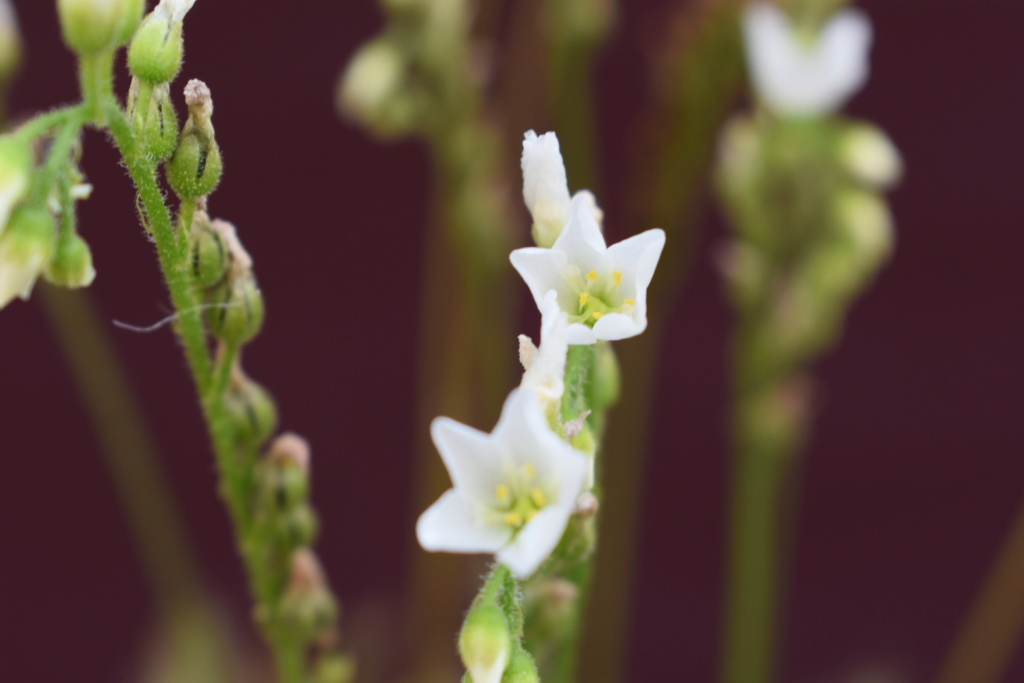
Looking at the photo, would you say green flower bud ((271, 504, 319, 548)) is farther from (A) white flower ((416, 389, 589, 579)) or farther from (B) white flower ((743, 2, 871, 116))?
(B) white flower ((743, 2, 871, 116))

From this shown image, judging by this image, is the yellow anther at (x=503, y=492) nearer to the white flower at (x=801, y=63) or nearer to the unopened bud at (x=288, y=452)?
the unopened bud at (x=288, y=452)

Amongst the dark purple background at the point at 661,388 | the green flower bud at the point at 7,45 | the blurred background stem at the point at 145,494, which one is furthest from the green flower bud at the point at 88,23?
the dark purple background at the point at 661,388

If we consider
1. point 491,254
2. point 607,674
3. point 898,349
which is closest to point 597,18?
point 491,254

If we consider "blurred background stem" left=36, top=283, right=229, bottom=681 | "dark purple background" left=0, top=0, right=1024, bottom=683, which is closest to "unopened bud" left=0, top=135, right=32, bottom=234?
"blurred background stem" left=36, top=283, right=229, bottom=681

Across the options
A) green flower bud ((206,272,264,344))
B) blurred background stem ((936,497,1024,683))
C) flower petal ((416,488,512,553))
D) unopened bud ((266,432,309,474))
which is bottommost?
blurred background stem ((936,497,1024,683))

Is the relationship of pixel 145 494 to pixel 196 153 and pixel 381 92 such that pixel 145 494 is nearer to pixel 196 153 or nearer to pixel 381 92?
pixel 381 92

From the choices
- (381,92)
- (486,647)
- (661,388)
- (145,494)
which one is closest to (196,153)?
(486,647)
